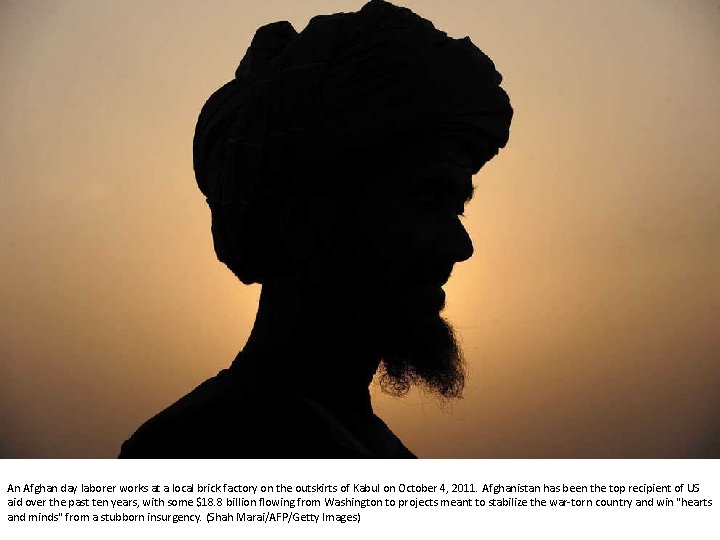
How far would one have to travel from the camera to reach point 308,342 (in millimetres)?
2176

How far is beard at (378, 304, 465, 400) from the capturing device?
2.21 m

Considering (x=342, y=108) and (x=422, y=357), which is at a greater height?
(x=342, y=108)

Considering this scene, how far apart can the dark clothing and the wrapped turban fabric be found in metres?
0.31

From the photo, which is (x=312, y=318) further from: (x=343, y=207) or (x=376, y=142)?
(x=376, y=142)

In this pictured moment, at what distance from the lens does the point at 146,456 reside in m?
2.09

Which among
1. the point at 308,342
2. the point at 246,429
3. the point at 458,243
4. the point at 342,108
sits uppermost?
the point at 342,108

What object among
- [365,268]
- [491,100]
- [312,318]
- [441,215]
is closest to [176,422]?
[312,318]

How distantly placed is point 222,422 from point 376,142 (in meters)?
0.65

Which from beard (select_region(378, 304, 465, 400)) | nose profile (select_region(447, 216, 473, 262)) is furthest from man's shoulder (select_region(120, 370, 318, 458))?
nose profile (select_region(447, 216, 473, 262))

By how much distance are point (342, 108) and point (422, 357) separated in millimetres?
571

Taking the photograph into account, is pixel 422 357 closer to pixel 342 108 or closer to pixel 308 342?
pixel 308 342

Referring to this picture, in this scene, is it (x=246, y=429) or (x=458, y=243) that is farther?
(x=458, y=243)

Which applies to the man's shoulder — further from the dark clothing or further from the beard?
the beard

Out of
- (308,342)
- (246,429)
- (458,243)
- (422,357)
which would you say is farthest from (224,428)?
(458,243)
